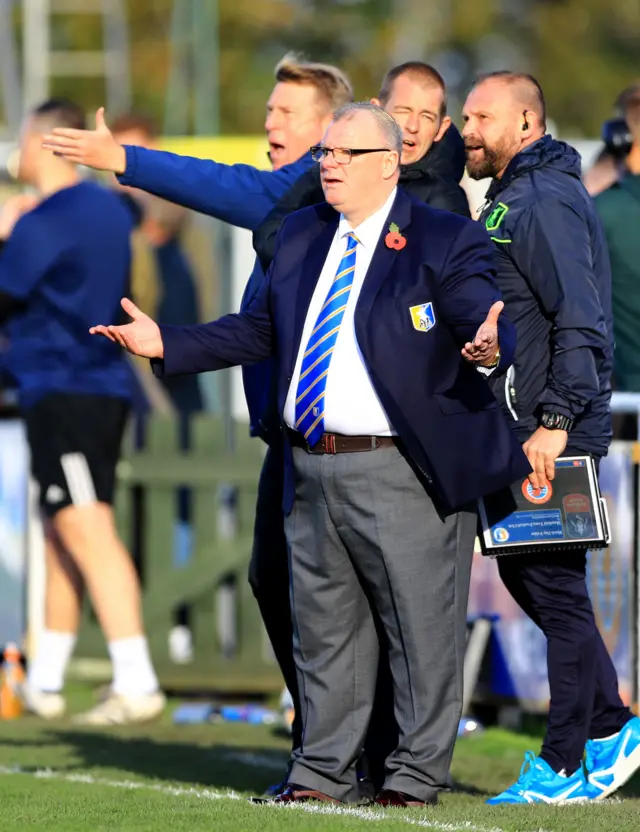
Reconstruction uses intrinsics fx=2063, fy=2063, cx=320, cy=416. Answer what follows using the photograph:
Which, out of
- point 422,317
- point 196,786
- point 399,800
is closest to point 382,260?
point 422,317

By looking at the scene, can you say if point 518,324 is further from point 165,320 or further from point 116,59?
point 116,59

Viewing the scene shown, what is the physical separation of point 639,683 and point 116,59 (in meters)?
30.6

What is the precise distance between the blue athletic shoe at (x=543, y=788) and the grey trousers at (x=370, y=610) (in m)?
0.38

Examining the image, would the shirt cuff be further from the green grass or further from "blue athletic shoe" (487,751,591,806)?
"blue athletic shoe" (487,751,591,806)

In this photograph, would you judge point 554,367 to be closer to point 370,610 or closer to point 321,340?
point 321,340

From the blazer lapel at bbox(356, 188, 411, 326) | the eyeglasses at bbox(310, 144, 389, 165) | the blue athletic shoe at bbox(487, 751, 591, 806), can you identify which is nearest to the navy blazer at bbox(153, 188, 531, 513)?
the blazer lapel at bbox(356, 188, 411, 326)

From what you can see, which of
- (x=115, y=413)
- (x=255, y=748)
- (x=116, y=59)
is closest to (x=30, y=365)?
(x=115, y=413)

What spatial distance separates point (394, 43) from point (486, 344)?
117ft

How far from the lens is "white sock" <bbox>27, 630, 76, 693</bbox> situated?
987cm

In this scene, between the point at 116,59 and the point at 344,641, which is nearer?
the point at 344,641

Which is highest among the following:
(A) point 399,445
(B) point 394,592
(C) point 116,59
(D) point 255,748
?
(C) point 116,59

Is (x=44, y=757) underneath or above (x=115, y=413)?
underneath

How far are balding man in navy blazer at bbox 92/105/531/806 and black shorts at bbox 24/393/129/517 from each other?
3251 millimetres

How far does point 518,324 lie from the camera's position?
6617mm
